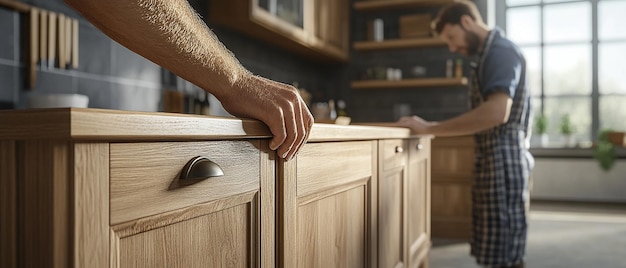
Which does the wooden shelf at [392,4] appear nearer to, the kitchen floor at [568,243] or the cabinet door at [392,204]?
the kitchen floor at [568,243]

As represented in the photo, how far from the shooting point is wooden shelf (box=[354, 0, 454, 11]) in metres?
4.57

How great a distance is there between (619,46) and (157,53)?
20.4ft

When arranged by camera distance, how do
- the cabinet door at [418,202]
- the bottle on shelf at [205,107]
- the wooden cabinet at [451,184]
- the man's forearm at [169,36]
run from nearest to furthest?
1. the man's forearm at [169,36]
2. the cabinet door at [418,202]
3. the bottle on shelf at [205,107]
4. the wooden cabinet at [451,184]

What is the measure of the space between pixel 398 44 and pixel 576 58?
2.51 meters

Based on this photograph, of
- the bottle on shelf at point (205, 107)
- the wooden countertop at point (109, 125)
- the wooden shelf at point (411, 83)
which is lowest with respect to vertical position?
the wooden countertop at point (109, 125)

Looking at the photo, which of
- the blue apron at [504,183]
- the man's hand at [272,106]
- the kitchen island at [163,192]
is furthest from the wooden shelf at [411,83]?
the man's hand at [272,106]

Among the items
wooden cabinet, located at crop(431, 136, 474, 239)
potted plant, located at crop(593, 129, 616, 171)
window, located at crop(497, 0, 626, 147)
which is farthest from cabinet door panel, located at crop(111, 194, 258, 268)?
window, located at crop(497, 0, 626, 147)

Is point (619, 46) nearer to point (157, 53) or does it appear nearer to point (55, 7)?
point (55, 7)

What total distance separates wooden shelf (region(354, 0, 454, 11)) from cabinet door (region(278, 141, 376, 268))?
3202mm

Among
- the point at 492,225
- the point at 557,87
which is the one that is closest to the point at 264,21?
the point at 492,225

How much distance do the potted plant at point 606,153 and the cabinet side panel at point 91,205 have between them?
5.87 meters

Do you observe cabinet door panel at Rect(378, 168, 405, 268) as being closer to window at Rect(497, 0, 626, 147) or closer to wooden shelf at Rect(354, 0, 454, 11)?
wooden shelf at Rect(354, 0, 454, 11)

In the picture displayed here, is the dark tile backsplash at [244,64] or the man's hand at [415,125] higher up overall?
the dark tile backsplash at [244,64]

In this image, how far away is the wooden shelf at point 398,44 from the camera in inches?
181
